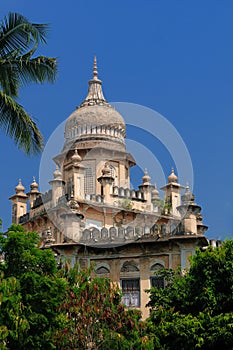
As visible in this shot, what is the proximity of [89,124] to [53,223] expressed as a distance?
7.76 meters

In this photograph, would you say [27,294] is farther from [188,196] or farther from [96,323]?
[188,196]

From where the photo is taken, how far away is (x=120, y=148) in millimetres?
53406

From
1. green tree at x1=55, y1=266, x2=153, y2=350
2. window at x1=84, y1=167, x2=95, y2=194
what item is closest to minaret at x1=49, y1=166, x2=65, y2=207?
window at x1=84, y1=167, x2=95, y2=194

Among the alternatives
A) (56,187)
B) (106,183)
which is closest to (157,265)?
(106,183)

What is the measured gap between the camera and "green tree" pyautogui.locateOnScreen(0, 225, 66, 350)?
25703 millimetres

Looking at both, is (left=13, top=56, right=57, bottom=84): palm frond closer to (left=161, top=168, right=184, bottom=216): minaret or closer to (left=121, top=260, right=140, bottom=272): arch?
(left=121, top=260, right=140, bottom=272): arch

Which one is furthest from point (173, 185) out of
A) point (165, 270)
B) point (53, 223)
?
point (165, 270)

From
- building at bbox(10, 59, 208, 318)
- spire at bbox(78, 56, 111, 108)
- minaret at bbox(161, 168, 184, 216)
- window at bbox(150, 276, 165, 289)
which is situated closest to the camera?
window at bbox(150, 276, 165, 289)

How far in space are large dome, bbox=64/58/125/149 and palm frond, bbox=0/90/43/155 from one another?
3132 cm

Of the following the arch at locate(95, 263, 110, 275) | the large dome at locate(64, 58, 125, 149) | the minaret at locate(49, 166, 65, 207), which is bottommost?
the arch at locate(95, 263, 110, 275)

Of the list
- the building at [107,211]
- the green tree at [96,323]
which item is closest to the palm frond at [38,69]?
the green tree at [96,323]

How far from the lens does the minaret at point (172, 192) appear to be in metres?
51.8

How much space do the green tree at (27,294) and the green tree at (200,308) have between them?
6.57 m

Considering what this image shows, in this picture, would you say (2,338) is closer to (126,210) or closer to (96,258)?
(96,258)
